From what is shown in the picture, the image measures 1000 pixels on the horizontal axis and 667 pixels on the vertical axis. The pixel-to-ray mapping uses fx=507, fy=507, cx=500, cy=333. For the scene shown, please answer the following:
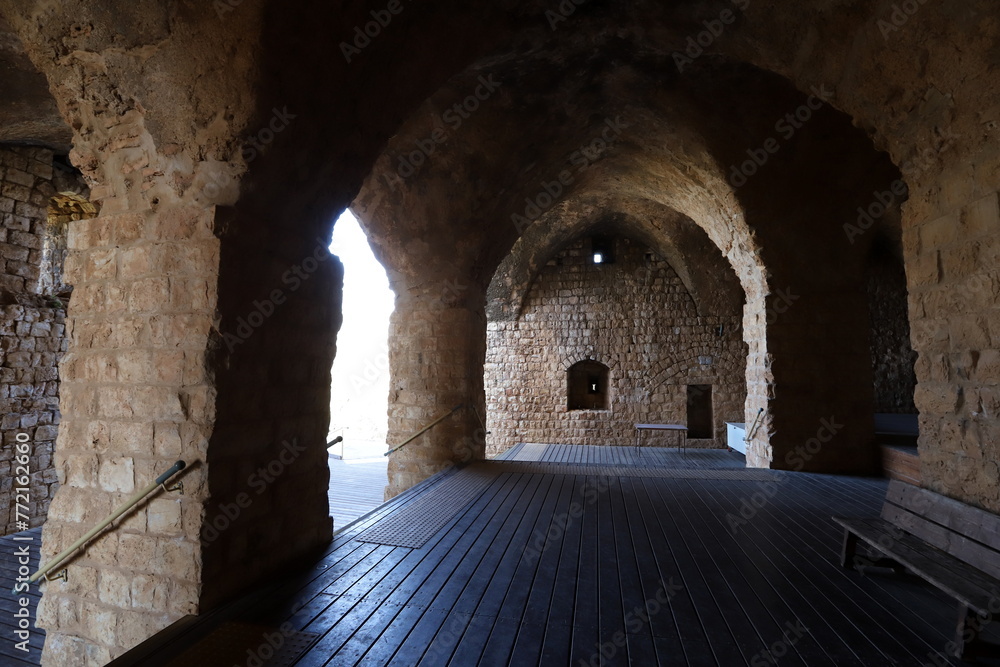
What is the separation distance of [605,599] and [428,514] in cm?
184

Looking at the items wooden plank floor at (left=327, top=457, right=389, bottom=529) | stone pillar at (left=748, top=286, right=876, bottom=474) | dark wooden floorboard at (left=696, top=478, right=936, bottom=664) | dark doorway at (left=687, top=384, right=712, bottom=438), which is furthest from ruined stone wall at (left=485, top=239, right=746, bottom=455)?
dark wooden floorboard at (left=696, top=478, right=936, bottom=664)

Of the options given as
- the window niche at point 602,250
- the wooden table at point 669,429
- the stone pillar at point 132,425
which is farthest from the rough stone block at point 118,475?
the window niche at point 602,250

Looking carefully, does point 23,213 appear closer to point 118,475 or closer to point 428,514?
point 118,475

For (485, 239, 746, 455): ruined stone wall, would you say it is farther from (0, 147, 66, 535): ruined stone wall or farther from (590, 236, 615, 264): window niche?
(0, 147, 66, 535): ruined stone wall

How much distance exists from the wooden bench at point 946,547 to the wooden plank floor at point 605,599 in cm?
16

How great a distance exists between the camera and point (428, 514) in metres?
3.99

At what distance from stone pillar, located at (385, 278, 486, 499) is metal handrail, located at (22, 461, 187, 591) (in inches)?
159

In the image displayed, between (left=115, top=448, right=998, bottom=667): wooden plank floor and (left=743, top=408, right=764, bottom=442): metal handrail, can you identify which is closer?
(left=115, top=448, right=998, bottom=667): wooden plank floor

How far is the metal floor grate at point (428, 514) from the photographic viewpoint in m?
3.37

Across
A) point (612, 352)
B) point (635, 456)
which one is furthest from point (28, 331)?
point (612, 352)

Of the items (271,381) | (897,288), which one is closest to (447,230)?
(271,381)

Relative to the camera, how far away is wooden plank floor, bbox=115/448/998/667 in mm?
2035

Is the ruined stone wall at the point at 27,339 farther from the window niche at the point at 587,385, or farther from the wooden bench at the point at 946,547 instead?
the window niche at the point at 587,385

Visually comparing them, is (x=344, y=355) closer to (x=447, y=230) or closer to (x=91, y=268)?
(x=447, y=230)
